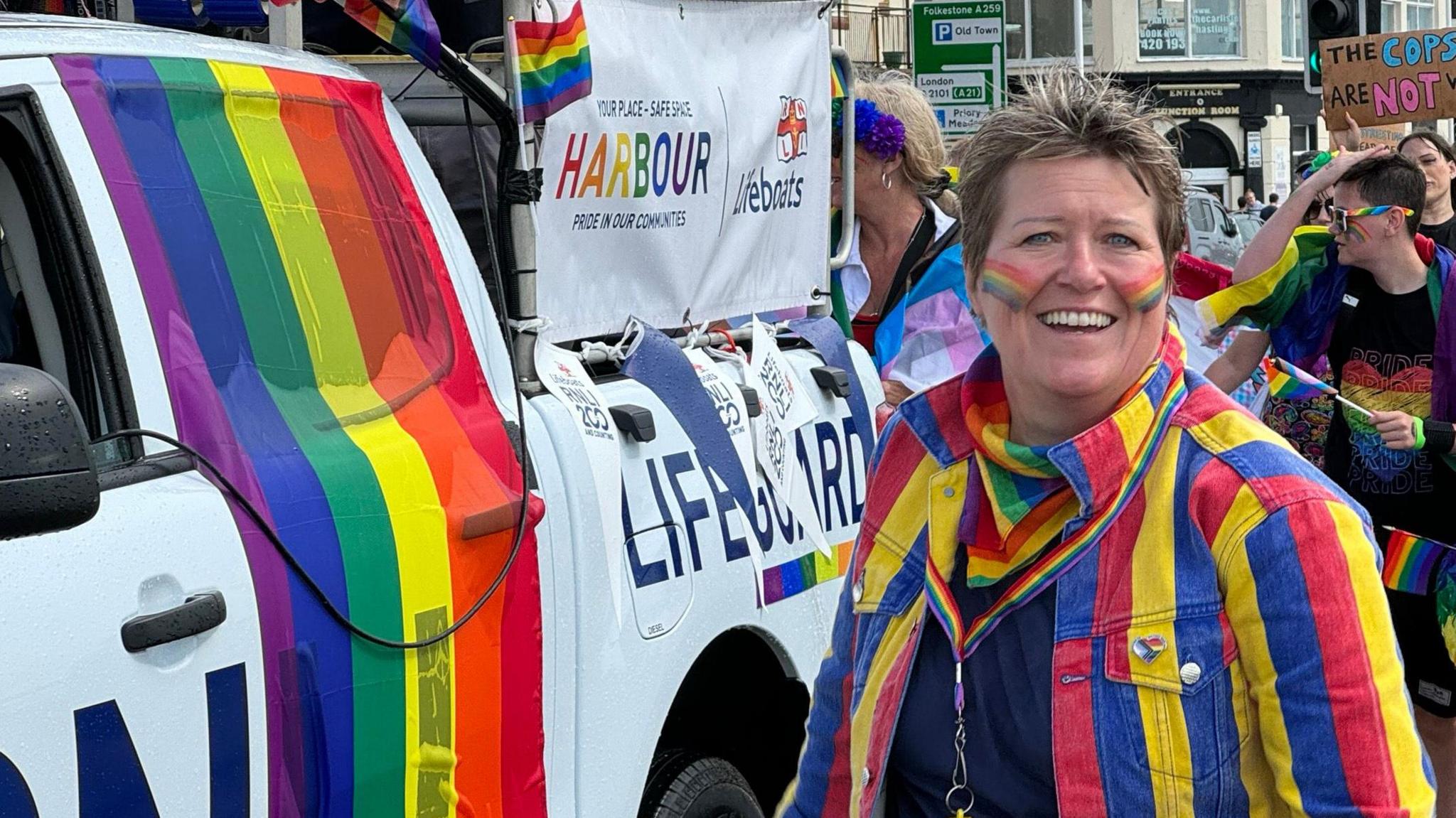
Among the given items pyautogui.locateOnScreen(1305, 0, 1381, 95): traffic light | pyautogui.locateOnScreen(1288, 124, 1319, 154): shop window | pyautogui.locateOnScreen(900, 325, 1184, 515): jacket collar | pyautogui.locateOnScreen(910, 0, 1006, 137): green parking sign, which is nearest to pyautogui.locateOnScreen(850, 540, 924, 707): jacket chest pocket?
pyautogui.locateOnScreen(900, 325, 1184, 515): jacket collar

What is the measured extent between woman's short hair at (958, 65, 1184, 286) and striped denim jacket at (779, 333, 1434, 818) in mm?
221

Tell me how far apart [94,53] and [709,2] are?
216cm

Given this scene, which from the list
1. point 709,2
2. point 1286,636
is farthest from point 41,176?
point 709,2

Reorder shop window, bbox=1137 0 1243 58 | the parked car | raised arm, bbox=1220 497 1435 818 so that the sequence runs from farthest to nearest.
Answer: shop window, bbox=1137 0 1243 58
the parked car
raised arm, bbox=1220 497 1435 818

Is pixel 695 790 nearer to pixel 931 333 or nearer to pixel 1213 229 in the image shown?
pixel 931 333

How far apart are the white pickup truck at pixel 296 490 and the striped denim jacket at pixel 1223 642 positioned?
0.93m

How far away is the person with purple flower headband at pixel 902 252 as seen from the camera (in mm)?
5520

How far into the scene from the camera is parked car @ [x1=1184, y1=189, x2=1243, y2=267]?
Answer: 22.8 meters

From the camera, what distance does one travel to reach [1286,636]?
6.42 feet

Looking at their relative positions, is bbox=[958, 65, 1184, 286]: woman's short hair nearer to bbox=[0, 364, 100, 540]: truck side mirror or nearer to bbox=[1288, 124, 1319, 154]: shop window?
bbox=[0, 364, 100, 540]: truck side mirror

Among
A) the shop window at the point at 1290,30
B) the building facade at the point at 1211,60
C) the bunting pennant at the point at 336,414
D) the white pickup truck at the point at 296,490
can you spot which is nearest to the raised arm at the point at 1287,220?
the white pickup truck at the point at 296,490

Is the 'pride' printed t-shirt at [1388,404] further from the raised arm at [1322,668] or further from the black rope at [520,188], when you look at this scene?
the raised arm at [1322,668]

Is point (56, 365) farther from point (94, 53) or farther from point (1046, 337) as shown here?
point (1046, 337)

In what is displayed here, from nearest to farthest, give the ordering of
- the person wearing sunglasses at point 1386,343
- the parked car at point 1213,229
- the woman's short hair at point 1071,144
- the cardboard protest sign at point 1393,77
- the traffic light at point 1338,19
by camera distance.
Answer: the woman's short hair at point 1071,144 < the person wearing sunglasses at point 1386,343 < the cardboard protest sign at point 1393,77 < the traffic light at point 1338,19 < the parked car at point 1213,229
